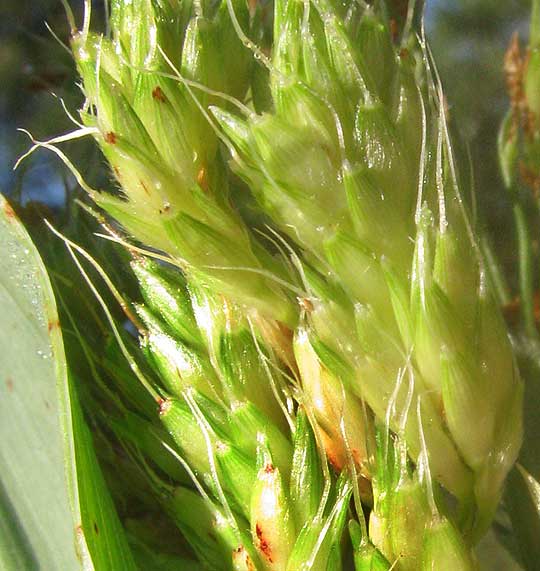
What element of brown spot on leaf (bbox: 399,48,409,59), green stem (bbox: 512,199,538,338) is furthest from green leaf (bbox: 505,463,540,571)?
brown spot on leaf (bbox: 399,48,409,59)

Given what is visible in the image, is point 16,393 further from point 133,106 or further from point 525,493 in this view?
point 525,493

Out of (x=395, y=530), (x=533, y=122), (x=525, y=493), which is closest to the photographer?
(x=395, y=530)

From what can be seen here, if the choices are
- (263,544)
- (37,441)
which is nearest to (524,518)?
(263,544)

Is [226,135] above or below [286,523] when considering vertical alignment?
above

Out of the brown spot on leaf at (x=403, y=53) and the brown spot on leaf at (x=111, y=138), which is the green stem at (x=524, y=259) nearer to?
the brown spot on leaf at (x=403, y=53)

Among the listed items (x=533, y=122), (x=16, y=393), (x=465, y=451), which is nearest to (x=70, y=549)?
(x=16, y=393)

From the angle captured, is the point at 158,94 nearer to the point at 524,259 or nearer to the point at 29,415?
the point at 29,415

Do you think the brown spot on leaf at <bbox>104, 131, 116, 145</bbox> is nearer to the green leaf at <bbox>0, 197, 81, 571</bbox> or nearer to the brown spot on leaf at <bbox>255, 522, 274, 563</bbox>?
the green leaf at <bbox>0, 197, 81, 571</bbox>

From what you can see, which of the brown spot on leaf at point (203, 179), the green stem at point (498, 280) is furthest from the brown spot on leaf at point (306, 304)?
the green stem at point (498, 280)
